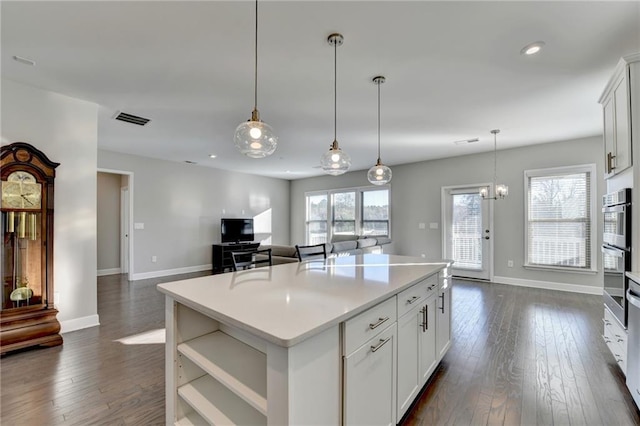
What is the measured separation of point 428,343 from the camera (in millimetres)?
2131

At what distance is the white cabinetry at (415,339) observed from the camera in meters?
1.72

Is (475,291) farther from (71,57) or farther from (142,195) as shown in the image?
(142,195)

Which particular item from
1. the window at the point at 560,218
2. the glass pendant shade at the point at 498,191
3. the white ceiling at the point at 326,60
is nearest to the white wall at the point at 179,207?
the white ceiling at the point at 326,60

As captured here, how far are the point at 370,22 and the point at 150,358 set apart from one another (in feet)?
11.0

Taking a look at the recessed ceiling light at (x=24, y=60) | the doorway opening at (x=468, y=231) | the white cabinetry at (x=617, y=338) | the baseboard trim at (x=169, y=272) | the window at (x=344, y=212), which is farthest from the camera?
the window at (x=344, y=212)

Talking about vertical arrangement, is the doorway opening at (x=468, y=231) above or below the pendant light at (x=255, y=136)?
below

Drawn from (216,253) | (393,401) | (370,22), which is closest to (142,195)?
(216,253)

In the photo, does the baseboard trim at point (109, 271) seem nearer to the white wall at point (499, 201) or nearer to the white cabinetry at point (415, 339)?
the white wall at point (499, 201)

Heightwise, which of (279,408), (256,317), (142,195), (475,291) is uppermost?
(142,195)

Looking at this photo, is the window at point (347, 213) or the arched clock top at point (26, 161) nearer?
the arched clock top at point (26, 161)

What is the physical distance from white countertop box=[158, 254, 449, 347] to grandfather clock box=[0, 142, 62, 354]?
2.24 metres

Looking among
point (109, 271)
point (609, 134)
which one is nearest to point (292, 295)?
point (609, 134)

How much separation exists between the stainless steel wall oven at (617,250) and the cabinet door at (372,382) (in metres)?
1.95

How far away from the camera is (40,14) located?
199 cm
